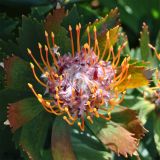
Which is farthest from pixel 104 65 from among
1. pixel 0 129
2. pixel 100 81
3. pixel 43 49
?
pixel 0 129

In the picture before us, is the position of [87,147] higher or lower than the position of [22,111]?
lower

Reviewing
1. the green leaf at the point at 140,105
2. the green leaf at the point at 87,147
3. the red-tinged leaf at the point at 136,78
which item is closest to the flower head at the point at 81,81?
the red-tinged leaf at the point at 136,78

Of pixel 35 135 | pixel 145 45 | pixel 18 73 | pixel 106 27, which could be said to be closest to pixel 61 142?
pixel 35 135

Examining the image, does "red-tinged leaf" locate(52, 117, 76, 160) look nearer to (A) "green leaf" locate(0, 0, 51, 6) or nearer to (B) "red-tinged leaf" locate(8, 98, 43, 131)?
(B) "red-tinged leaf" locate(8, 98, 43, 131)

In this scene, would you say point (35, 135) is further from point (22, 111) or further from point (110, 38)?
point (110, 38)

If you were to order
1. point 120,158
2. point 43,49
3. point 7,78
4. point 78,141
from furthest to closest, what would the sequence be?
point 120,158 < point 78,141 < point 43,49 < point 7,78

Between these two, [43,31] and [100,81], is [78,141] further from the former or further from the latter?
[43,31]
